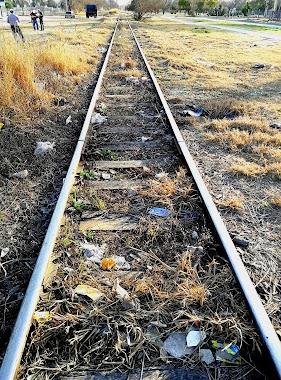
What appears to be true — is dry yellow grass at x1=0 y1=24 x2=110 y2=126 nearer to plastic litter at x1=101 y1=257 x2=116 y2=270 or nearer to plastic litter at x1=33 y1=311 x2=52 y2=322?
plastic litter at x1=101 y1=257 x2=116 y2=270

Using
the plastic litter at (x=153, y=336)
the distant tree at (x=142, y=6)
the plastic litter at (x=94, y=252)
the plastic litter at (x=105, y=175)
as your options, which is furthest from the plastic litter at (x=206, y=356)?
the distant tree at (x=142, y=6)

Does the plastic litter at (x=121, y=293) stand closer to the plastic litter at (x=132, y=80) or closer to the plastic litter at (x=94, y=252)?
the plastic litter at (x=94, y=252)

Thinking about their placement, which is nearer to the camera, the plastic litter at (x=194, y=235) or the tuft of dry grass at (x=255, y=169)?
the plastic litter at (x=194, y=235)

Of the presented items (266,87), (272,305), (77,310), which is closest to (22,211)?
(77,310)

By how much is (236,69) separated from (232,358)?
9.67 meters

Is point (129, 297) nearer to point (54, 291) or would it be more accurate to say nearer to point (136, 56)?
point (54, 291)

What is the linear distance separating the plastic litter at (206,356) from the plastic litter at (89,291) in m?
0.71

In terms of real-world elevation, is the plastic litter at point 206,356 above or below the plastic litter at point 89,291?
below

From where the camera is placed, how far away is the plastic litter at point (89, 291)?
2.08 metres

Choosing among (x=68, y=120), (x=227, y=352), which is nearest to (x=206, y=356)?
(x=227, y=352)

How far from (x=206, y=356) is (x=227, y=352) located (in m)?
0.12

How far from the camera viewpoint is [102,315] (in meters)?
1.96

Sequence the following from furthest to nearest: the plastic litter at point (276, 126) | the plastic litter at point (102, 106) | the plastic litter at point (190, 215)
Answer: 1. the plastic litter at point (102, 106)
2. the plastic litter at point (276, 126)
3. the plastic litter at point (190, 215)

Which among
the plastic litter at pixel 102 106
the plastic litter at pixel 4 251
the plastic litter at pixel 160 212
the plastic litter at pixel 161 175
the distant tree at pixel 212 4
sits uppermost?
the distant tree at pixel 212 4
